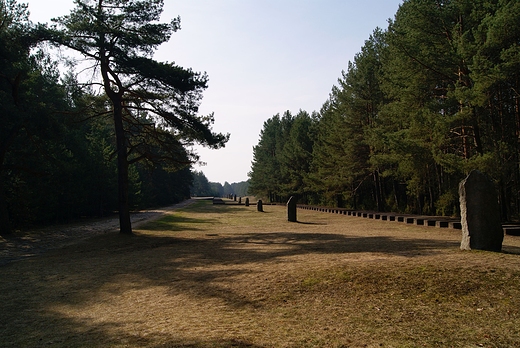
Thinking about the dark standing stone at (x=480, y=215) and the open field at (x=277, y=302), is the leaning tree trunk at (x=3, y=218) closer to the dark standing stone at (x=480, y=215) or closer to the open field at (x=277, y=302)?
the open field at (x=277, y=302)

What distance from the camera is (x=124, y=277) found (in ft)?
27.1

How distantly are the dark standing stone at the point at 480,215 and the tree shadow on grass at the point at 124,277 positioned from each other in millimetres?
962

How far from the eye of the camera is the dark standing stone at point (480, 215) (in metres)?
8.06

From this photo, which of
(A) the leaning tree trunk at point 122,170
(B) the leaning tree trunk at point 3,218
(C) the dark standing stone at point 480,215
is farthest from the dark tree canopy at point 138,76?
(C) the dark standing stone at point 480,215

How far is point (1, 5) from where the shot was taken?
59.4 ft

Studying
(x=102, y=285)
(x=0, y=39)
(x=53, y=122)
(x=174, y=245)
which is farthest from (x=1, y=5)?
(x=102, y=285)

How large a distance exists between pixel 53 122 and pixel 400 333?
1733 centimetres

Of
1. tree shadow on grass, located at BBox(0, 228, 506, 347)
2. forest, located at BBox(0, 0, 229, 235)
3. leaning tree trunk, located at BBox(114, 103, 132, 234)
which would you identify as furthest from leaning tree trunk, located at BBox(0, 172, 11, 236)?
tree shadow on grass, located at BBox(0, 228, 506, 347)

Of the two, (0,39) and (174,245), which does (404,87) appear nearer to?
(174,245)

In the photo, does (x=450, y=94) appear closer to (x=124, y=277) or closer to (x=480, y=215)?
(x=480, y=215)

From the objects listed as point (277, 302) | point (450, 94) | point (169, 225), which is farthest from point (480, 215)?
point (169, 225)

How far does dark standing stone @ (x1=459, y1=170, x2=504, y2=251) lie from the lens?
806 cm

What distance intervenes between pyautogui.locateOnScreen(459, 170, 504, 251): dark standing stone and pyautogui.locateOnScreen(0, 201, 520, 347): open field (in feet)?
1.48

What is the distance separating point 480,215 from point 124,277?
7.87 m
